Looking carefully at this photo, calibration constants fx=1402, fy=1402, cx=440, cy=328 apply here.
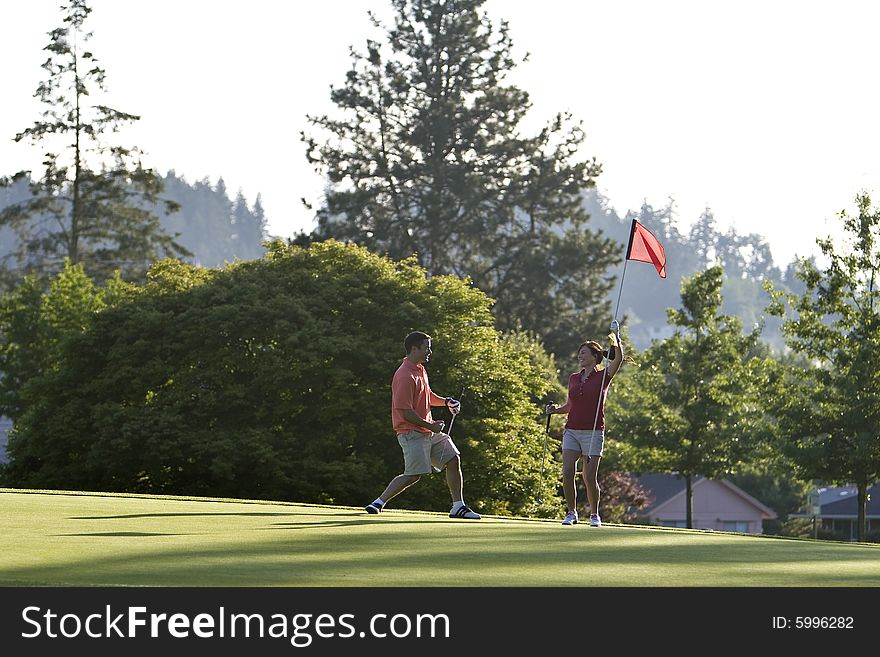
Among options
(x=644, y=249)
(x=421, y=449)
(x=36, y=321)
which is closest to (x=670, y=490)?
(x=36, y=321)

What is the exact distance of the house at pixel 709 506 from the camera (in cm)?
8819

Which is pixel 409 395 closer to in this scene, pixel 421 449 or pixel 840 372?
pixel 421 449

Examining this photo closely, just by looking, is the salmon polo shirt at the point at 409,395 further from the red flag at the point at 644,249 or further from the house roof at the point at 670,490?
the house roof at the point at 670,490

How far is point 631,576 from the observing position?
941 cm

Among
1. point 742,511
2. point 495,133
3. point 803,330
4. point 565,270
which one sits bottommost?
point 742,511

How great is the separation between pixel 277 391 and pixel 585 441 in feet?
63.6

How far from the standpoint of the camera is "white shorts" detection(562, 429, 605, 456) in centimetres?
1562

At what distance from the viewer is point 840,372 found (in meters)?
37.2

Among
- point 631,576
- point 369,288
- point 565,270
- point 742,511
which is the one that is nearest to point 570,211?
point 565,270

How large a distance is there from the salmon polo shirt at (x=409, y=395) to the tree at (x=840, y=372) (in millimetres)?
22871

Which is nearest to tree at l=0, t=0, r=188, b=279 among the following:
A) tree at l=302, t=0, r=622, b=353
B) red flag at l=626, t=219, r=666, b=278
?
tree at l=302, t=0, r=622, b=353

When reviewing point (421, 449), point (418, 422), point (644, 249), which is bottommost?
point (421, 449)
